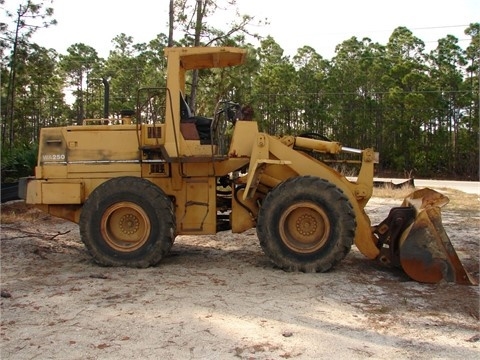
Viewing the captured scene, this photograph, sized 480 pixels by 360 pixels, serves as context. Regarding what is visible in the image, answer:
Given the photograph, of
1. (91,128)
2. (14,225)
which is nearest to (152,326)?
(91,128)

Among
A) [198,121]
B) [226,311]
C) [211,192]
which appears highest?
[198,121]

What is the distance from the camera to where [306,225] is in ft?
21.3

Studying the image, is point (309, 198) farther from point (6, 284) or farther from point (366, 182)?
point (6, 284)

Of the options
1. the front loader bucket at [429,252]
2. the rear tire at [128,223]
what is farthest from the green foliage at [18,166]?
the front loader bucket at [429,252]

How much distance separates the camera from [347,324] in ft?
14.7

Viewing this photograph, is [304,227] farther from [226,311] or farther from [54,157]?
[54,157]

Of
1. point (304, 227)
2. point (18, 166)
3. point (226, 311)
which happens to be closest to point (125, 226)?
point (304, 227)

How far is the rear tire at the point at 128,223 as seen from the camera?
6625 millimetres

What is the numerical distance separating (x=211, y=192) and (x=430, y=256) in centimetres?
291

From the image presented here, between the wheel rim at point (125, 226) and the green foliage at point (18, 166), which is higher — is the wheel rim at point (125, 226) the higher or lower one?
the lower one

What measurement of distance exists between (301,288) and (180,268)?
1.80 meters

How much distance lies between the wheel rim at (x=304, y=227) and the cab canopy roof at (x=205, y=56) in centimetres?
231

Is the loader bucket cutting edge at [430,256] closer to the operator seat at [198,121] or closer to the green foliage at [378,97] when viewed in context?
the operator seat at [198,121]

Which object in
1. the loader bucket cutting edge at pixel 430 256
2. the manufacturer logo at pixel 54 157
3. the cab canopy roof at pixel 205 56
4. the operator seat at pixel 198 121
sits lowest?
the loader bucket cutting edge at pixel 430 256
